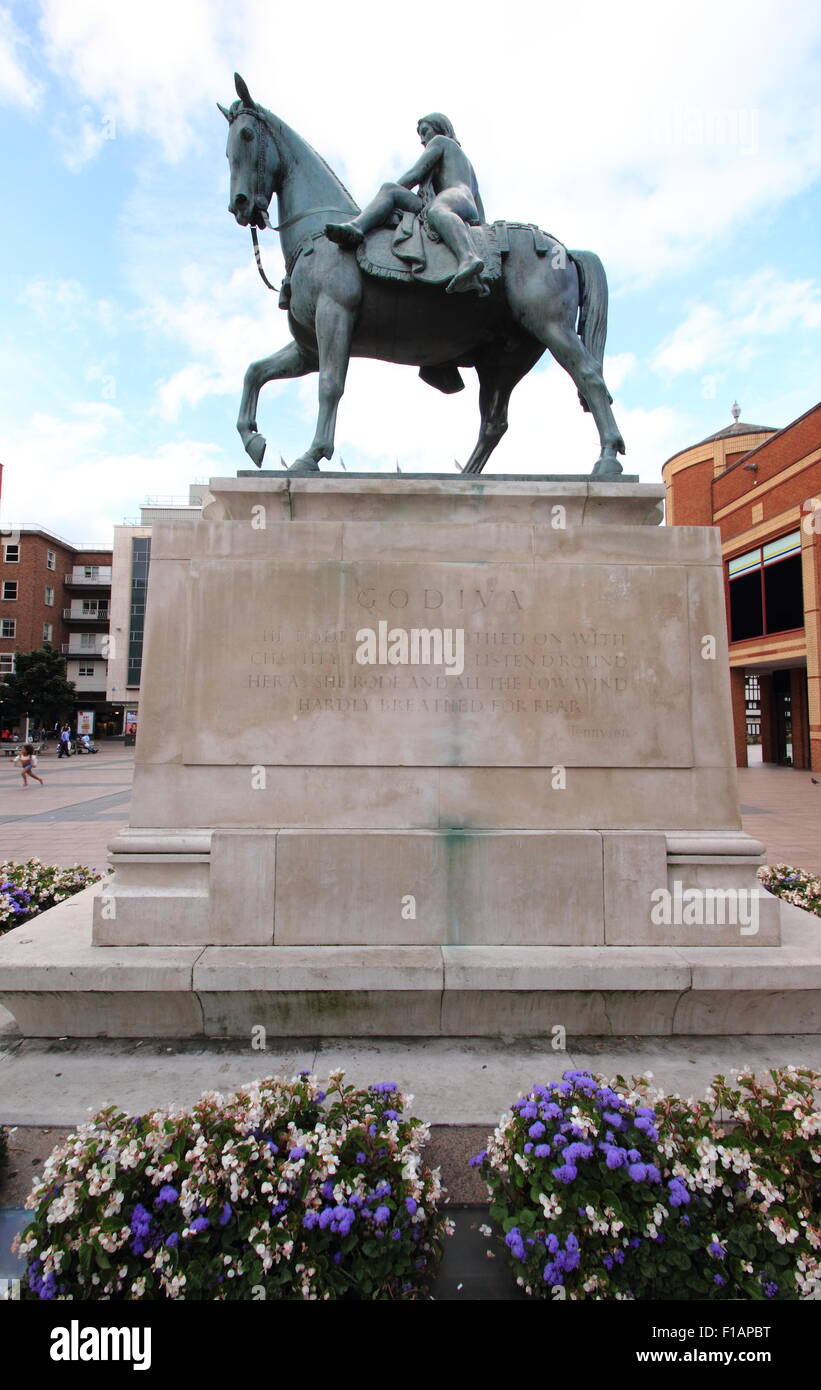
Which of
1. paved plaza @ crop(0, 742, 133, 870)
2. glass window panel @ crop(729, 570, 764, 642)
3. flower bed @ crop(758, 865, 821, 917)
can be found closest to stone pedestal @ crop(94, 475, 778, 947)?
flower bed @ crop(758, 865, 821, 917)

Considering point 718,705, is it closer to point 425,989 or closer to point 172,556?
point 425,989

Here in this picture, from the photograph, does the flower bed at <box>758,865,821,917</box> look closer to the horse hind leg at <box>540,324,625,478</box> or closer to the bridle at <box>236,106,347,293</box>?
the horse hind leg at <box>540,324,625,478</box>

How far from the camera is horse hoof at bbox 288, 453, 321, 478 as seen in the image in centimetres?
512

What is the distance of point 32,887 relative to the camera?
6199mm

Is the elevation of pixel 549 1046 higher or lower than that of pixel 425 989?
lower

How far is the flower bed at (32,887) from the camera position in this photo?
18.8 ft

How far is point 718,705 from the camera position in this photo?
468cm

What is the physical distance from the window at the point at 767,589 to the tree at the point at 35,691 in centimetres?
5438

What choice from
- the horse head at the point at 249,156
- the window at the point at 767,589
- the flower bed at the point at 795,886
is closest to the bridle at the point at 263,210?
the horse head at the point at 249,156

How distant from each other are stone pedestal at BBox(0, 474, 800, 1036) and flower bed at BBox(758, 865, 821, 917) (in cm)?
217

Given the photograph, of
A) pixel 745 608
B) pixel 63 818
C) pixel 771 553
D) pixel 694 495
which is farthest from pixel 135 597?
pixel 63 818

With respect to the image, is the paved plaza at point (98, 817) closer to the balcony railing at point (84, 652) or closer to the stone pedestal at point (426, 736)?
the stone pedestal at point (426, 736)
